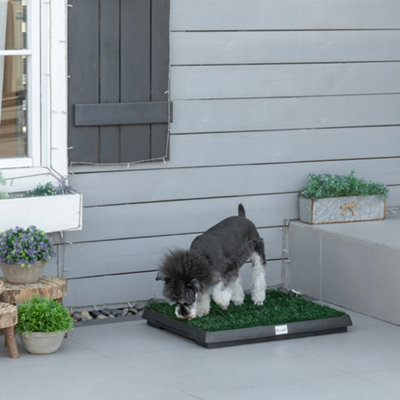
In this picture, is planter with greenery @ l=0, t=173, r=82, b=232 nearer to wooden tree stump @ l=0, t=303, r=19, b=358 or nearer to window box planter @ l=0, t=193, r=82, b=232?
window box planter @ l=0, t=193, r=82, b=232

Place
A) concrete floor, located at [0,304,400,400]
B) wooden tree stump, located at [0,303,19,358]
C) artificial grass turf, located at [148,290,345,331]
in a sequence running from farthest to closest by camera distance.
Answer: artificial grass turf, located at [148,290,345,331] → wooden tree stump, located at [0,303,19,358] → concrete floor, located at [0,304,400,400]

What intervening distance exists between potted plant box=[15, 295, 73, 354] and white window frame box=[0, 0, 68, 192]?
829mm

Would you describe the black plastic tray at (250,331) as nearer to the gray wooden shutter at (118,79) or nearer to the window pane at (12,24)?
the gray wooden shutter at (118,79)

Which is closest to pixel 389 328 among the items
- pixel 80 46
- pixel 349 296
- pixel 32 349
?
pixel 349 296

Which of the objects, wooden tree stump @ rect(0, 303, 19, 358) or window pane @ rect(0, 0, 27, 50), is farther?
window pane @ rect(0, 0, 27, 50)

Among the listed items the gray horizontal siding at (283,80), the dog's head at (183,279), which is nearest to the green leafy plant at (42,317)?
the dog's head at (183,279)

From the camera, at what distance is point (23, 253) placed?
4.92 m

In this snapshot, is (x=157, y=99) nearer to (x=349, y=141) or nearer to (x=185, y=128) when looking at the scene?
(x=185, y=128)

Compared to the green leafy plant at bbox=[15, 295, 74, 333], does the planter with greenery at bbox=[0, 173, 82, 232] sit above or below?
above

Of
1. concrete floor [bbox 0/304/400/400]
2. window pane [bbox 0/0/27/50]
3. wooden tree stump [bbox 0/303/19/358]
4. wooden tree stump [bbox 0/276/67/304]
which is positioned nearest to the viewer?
concrete floor [bbox 0/304/400/400]

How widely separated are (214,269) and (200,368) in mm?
626

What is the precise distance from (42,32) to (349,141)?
218 cm

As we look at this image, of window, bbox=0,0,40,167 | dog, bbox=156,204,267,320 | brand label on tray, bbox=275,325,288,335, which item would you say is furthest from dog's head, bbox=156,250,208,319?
window, bbox=0,0,40,167

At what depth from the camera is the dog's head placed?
5.00 metres
